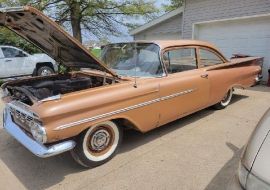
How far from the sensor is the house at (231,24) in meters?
9.13

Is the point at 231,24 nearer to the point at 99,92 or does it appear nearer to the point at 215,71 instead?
the point at 215,71

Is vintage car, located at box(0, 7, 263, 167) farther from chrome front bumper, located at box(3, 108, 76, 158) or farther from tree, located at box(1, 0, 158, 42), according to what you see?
tree, located at box(1, 0, 158, 42)

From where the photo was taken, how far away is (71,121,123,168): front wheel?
339cm

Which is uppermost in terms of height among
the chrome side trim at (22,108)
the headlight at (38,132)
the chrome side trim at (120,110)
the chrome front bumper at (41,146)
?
the chrome side trim at (22,108)

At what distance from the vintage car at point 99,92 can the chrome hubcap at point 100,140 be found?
1cm

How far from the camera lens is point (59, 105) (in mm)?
3082

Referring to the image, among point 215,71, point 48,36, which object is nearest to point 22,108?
point 48,36

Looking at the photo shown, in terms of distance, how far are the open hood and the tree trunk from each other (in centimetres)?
951

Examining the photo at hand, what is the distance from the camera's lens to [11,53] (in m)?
10.7

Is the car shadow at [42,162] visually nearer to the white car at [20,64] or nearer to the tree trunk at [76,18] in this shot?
the white car at [20,64]

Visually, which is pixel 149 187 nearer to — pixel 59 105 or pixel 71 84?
pixel 59 105

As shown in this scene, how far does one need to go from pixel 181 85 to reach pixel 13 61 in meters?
8.28

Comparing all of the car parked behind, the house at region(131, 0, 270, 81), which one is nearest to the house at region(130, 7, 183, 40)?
the house at region(131, 0, 270, 81)

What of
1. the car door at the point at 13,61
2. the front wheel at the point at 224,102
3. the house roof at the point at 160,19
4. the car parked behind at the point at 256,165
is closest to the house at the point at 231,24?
the house roof at the point at 160,19
